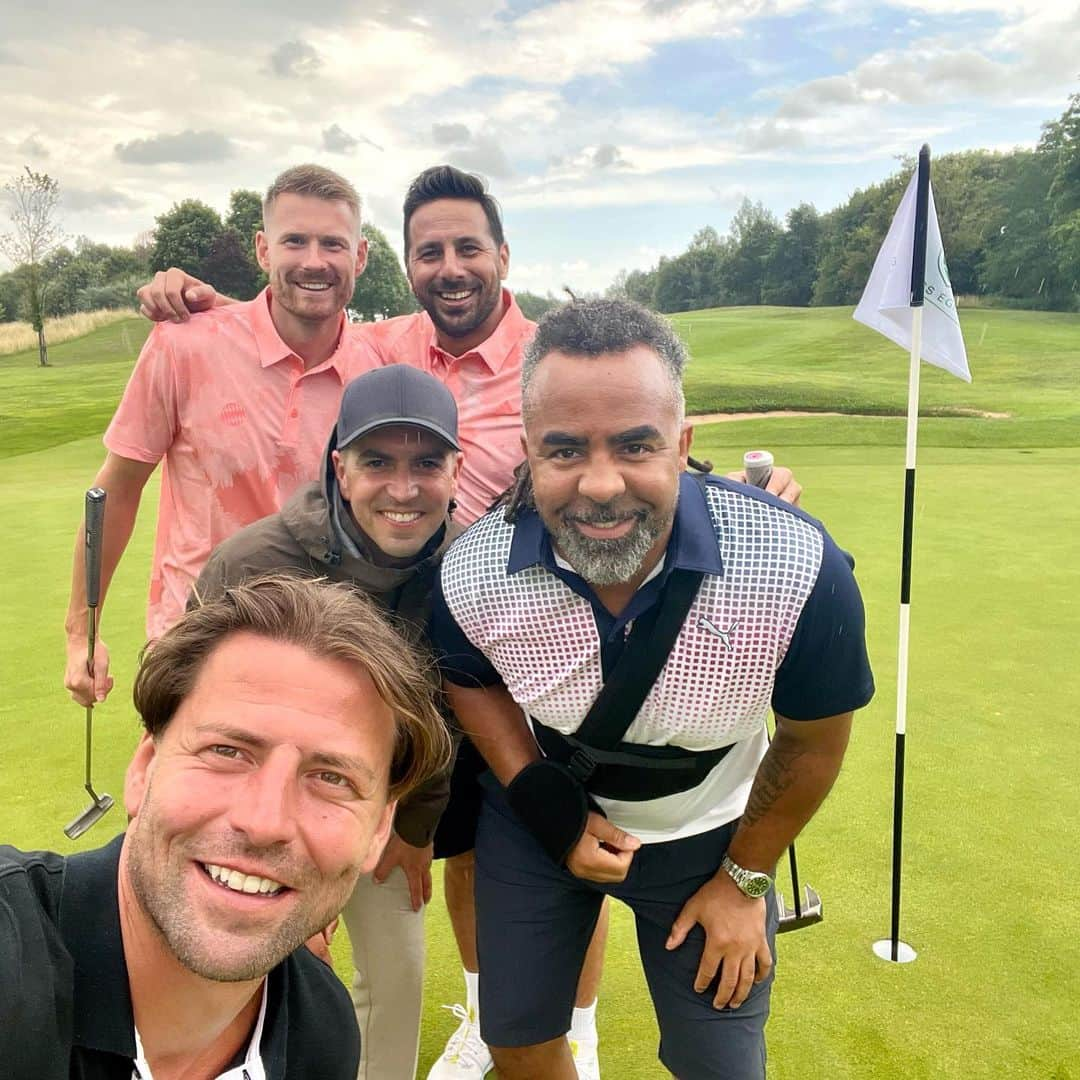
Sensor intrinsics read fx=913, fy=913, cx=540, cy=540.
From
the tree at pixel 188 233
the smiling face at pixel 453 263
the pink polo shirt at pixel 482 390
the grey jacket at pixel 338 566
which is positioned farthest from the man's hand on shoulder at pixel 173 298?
the tree at pixel 188 233

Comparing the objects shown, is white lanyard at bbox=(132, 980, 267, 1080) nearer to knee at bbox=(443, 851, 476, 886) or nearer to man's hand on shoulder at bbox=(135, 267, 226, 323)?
knee at bbox=(443, 851, 476, 886)

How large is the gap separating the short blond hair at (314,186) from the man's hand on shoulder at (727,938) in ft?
7.26

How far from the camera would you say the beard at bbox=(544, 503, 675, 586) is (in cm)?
184

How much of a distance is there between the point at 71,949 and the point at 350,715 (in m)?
0.53

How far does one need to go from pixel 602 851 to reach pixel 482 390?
4.85ft

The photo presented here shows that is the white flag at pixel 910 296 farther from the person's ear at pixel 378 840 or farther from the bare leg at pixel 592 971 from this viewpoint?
the person's ear at pixel 378 840

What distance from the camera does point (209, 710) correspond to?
154 centimetres

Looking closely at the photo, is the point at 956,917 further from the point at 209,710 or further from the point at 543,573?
the point at 209,710

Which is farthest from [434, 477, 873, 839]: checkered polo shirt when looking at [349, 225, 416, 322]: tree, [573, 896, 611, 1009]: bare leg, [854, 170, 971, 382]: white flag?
[349, 225, 416, 322]: tree

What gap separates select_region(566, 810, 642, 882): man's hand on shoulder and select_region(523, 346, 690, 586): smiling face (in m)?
0.58

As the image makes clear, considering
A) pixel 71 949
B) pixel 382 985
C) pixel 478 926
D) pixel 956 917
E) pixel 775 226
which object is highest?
pixel 775 226

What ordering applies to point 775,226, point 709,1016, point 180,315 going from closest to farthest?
point 709,1016 < point 180,315 < point 775,226

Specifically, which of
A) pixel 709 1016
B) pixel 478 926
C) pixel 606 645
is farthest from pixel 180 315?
pixel 709 1016

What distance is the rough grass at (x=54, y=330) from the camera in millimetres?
30172
